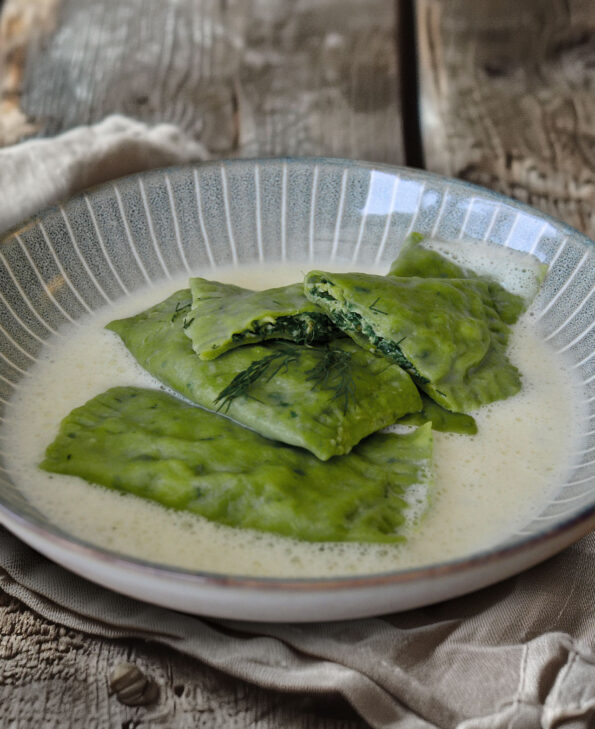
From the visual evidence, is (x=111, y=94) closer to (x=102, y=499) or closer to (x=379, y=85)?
(x=379, y=85)

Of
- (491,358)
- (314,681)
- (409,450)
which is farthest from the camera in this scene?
(491,358)

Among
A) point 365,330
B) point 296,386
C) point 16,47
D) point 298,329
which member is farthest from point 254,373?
point 16,47

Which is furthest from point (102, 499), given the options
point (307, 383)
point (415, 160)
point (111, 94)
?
point (111, 94)

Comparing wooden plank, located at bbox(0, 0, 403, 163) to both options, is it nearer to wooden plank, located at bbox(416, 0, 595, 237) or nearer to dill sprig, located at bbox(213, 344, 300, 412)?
wooden plank, located at bbox(416, 0, 595, 237)

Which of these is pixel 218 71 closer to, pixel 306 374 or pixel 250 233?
pixel 250 233

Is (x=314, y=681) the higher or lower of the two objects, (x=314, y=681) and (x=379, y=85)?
the lower

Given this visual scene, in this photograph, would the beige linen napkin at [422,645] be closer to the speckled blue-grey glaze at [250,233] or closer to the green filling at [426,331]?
the green filling at [426,331]

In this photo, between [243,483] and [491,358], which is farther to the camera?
[491,358]
